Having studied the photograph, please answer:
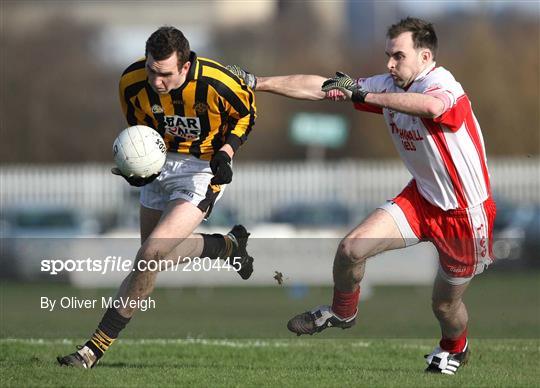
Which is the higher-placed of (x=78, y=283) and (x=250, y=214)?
(x=78, y=283)

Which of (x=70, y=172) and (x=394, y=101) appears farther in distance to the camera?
(x=70, y=172)

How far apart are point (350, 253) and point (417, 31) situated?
5.55ft

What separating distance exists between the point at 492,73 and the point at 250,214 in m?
8.50

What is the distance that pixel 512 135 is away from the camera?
34125mm

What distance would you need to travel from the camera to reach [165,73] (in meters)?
8.29

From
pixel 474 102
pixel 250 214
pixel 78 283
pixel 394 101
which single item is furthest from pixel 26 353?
pixel 474 102

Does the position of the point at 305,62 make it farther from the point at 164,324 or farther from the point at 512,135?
the point at 164,324

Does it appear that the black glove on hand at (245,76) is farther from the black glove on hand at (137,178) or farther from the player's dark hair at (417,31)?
the player's dark hair at (417,31)

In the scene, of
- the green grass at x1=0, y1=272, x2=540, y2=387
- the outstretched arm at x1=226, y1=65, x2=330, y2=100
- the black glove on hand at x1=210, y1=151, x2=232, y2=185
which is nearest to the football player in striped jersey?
the black glove on hand at x1=210, y1=151, x2=232, y2=185

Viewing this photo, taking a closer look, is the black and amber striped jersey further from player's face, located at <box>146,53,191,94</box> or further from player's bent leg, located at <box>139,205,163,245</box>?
player's bent leg, located at <box>139,205,163,245</box>

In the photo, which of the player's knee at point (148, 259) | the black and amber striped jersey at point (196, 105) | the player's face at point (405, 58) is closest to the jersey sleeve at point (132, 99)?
the black and amber striped jersey at point (196, 105)

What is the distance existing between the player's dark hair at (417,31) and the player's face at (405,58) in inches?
1.2

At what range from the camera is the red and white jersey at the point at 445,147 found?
27.3ft

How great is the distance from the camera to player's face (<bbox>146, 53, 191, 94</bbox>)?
8.25 meters
